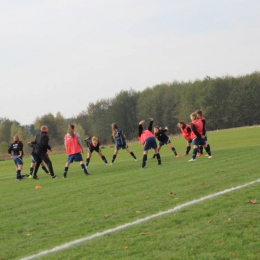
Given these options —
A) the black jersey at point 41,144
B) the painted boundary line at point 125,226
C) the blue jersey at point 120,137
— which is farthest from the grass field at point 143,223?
the blue jersey at point 120,137

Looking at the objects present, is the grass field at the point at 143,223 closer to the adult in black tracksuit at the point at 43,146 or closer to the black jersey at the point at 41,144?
the adult in black tracksuit at the point at 43,146

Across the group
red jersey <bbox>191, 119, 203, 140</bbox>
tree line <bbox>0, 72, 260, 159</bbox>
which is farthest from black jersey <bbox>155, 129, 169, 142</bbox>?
tree line <bbox>0, 72, 260, 159</bbox>

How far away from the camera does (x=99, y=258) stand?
5965mm

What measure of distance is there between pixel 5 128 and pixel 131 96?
29667 millimetres

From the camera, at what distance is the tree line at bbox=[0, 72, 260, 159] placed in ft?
308

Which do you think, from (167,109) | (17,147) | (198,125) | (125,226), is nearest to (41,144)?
(17,147)

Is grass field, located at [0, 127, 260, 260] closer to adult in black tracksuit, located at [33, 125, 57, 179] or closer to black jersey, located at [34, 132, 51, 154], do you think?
adult in black tracksuit, located at [33, 125, 57, 179]

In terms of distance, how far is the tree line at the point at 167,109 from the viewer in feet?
308

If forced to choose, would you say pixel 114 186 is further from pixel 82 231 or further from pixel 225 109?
pixel 225 109

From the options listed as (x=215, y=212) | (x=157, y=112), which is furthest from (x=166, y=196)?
A: (x=157, y=112)

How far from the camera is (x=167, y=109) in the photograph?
10406cm

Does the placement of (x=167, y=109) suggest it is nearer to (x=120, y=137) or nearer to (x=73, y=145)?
(x=120, y=137)

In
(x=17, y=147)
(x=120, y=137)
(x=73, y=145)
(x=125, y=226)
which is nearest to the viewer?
(x=125, y=226)

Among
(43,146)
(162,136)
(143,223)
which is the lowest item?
(143,223)
